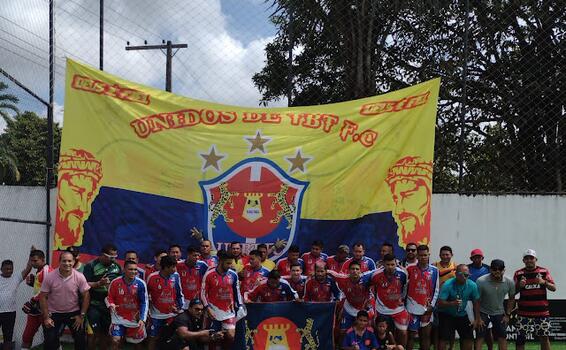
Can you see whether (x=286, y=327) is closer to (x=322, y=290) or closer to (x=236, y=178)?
(x=322, y=290)

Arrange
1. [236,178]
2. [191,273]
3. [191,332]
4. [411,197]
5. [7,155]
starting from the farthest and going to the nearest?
[7,155], [236,178], [411,197], [191,273], [191,332]

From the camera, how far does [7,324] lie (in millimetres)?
8531

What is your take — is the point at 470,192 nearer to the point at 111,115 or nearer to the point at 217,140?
the point at 217,140

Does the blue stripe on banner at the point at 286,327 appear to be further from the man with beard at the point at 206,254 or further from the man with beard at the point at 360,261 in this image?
the man with beard at the point at 206,254

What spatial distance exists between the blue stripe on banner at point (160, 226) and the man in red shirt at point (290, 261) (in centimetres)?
42

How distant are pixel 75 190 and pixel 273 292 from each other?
347cm

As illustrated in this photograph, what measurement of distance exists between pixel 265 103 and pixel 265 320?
4.35 meters

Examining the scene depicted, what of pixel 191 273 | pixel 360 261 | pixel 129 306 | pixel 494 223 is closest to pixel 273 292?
pixel 191 273

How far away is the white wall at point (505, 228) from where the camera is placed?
9953 mm

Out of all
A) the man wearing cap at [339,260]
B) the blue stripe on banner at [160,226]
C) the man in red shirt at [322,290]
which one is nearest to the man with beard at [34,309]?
the blue stripe on banner at [160,226]

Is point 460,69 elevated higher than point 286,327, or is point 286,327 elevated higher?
point 460,69

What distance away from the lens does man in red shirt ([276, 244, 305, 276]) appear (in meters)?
8.82

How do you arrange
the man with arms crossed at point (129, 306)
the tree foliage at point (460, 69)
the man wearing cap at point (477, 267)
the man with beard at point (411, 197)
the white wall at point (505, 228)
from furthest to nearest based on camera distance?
the tree foliage at point (460, 69) < the white wall at point (505, 228) < the man with beard at point (411, 197) < the man wearing cap at point (477, 267) < the man with arms crossed at point (129, 306)

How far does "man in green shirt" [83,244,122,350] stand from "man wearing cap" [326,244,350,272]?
9.38 ft
